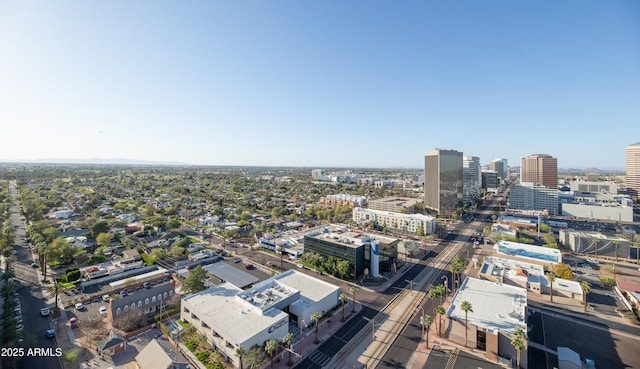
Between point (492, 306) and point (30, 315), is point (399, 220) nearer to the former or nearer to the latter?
point (492, 306)

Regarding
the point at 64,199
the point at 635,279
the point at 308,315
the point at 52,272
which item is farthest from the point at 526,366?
the point at 64,199

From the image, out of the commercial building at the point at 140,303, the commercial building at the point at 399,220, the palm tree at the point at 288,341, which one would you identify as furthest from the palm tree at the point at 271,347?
the commercial building at the point at 399,220

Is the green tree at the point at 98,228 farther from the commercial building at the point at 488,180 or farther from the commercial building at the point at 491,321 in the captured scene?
the commercial building at the point at 488,180

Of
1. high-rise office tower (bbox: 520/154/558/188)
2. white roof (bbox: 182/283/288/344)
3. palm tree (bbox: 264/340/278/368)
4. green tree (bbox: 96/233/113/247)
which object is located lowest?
palm tree (bbox: 264/340/278/368)

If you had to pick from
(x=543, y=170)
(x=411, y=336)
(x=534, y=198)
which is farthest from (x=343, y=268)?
(x=543, y=170)

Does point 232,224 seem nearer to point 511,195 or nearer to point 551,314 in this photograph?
point 551,314

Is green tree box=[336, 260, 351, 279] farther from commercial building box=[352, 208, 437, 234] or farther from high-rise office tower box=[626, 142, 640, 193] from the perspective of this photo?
high-rise office tower box=[626, 142, 640, 193]

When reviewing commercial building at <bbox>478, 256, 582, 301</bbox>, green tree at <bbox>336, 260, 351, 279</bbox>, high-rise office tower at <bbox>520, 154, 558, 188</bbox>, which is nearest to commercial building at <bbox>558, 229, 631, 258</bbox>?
commercial building at <bbox>478, 256, 582, 301</bbox>
